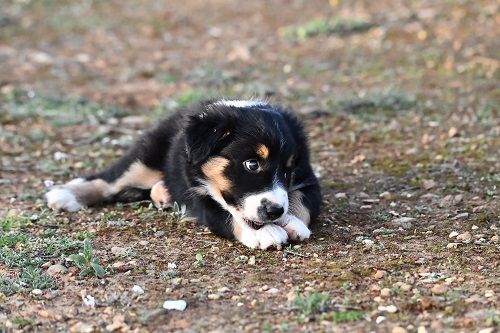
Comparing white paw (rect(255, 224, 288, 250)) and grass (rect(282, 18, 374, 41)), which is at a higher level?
white paw (rect(255, 224, 288, 250))

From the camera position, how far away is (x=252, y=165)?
5.17m

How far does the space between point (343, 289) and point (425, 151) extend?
126 inches

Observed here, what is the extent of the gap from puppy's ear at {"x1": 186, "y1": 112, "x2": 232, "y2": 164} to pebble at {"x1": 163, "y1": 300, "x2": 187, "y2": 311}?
125cm

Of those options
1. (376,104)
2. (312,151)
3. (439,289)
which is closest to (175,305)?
(439,289)

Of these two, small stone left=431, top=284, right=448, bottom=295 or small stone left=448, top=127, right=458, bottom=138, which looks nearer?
small stone left=431, top=284, right=448, bottom=295

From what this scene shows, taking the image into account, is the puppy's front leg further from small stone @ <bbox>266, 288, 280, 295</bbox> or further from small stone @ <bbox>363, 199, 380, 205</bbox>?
small stone @ <bbox>363, 199, 380, 205</bbox>

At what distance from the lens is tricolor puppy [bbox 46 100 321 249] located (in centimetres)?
509

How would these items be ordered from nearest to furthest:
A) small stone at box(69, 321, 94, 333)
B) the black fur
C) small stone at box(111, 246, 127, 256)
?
small stone at box(69, 321, 94, 333)
small stone at box(111, 246, 127, 256)
the black fur

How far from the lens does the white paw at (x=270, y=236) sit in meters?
5.06

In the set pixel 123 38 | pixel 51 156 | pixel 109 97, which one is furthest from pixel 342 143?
pixel 123 38

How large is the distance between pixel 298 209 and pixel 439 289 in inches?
53.0

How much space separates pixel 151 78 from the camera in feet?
34.9

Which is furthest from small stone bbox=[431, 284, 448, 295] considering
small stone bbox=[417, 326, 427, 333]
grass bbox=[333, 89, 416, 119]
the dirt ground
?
grass bbox=[333, 89, 416, 119]

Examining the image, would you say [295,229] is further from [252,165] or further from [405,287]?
[405,287]
